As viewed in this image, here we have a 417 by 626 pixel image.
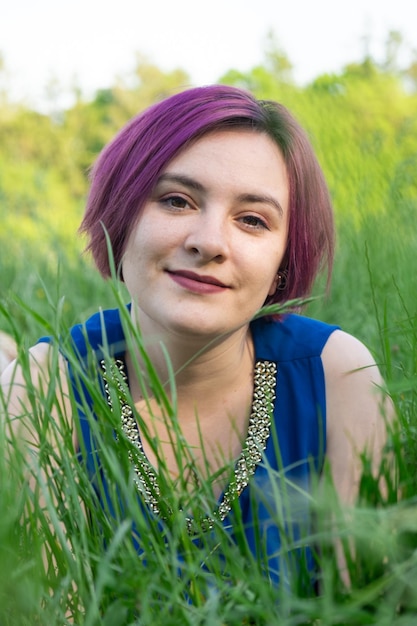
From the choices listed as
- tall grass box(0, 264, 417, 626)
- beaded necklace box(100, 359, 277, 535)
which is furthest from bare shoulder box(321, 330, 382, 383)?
tall grass box(0, 264, 417, 626)

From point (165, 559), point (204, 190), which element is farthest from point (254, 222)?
point (165, 559)

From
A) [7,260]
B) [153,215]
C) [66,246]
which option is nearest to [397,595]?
[153,215]

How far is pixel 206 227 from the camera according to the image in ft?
5.60

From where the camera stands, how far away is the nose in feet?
5.52

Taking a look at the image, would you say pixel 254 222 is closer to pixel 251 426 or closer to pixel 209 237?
pixel 209 237

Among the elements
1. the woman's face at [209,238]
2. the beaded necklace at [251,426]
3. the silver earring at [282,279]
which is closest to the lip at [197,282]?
the woman's face at [209,238]

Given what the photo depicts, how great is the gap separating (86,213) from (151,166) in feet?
1.21

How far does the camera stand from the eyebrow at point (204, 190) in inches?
69.7

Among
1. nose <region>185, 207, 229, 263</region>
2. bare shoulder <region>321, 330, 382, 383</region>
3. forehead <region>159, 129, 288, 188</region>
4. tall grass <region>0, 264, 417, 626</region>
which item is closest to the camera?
tall grass <region>0, 264, 417, 626</region>

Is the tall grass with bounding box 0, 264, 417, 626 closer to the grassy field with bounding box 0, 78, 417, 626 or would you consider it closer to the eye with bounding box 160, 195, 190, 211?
the grassy field with bounding box 0, 78, 417, 626

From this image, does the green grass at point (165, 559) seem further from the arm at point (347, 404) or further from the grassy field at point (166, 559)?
the arm at point (347, 404)

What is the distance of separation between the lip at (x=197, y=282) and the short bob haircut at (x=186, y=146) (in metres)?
0.24

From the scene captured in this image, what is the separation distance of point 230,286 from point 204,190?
207 millimetres

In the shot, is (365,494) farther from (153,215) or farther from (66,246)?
(66,246)
